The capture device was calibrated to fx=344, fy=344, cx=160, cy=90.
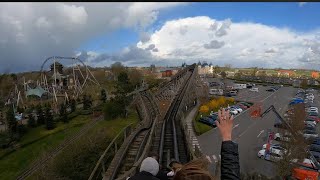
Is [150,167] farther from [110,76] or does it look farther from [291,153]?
[110,76]

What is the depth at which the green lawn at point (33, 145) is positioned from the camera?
731 inches

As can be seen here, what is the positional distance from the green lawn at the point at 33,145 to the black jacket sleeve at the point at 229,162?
58.4ft

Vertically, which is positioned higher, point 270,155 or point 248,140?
point 270,155

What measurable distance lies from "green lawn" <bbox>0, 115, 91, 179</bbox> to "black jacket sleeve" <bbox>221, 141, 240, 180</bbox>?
1779 cm

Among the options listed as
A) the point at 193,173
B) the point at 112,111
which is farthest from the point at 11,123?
the point at 193,173

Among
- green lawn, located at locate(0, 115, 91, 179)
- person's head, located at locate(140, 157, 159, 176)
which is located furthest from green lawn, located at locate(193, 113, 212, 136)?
person's head, located at locate(140, 157, 159, 176)

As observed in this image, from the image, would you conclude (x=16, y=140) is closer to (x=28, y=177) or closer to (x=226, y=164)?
(x=28, y=177)

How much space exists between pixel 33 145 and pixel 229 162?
2256cm

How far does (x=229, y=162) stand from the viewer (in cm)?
159

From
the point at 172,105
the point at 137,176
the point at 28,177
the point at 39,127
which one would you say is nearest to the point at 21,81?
the point at 39,127

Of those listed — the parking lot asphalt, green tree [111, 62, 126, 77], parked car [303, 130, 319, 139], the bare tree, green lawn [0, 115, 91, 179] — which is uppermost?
green tree [111, 62, 126, 77]

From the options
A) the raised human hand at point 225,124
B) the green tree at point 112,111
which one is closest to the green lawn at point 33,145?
the green tree at point 112,111

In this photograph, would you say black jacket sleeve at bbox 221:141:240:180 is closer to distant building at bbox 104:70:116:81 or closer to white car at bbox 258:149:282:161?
white car at bbox 258:149:282:161

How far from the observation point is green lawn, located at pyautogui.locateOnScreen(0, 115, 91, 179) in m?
18.6
